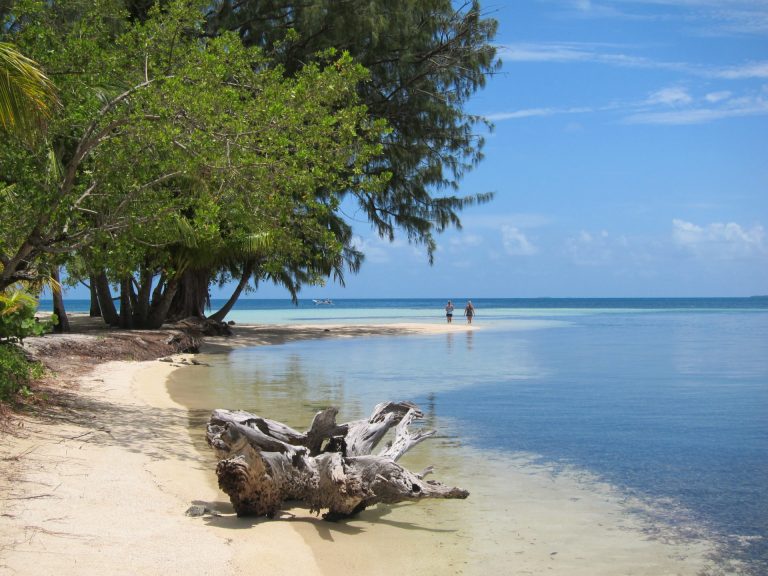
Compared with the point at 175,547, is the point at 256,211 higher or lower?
higher

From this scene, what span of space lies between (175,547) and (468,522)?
8.35 feet

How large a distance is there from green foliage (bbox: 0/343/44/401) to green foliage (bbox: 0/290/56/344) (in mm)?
186

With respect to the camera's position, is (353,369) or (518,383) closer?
(518,383)

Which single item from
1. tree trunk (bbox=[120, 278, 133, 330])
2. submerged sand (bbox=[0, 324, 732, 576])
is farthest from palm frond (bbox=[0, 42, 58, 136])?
tree trunk (bbox=[120, 278, 133, 330])

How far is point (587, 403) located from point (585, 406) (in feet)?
1.35

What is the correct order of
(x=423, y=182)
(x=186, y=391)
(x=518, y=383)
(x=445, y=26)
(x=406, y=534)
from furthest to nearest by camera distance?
(x=423, y=182) → (x=445, y=26) → (x=518, y=383) → (x=186, y=391) → (x=406, y=534)

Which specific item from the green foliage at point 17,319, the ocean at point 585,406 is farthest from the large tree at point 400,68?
the green foliage at point 17,319

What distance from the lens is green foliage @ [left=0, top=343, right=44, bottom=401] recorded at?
927 cm

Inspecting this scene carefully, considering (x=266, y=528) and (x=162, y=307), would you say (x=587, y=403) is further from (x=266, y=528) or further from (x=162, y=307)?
(x=162, y=307)

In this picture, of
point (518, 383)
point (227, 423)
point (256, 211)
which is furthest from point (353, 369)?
point (227, 423)

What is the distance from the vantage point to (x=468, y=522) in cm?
688

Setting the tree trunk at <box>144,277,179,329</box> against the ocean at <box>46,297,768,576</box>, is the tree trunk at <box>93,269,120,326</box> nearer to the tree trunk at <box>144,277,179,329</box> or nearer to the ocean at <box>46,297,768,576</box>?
the tree trunk at <box>144,277,179,329</box>

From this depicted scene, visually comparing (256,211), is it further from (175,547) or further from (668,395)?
(668,395)

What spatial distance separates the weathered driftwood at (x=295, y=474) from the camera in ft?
21.2
